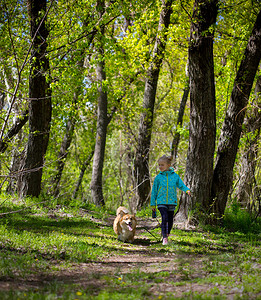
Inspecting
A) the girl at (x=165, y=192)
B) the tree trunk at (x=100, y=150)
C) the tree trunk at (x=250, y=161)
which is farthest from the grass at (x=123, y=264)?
the tree trunk at (x=100, y=150)

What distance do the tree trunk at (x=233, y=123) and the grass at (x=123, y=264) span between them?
1033 millimetres

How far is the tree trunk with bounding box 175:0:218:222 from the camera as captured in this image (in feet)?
29.3

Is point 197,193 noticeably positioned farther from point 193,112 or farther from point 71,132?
point 71,132

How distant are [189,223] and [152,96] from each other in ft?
24.9

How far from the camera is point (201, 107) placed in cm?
903

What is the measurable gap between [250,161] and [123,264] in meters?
6.51

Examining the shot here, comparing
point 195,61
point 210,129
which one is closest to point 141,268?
point 210,129

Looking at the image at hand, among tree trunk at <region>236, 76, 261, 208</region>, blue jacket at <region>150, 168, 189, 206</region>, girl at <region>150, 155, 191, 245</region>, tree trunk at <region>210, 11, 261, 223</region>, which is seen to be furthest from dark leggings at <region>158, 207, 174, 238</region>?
tree trunk at <region>236, 76, 261, 208</region>

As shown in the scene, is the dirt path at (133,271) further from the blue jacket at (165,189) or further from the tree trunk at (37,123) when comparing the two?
the tree trunk at (37,123)

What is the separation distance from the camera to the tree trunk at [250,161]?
397 inches

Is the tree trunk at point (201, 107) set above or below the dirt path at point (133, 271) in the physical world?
above

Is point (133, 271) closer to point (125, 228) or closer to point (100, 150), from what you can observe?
point (125, 228)

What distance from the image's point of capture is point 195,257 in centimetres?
609

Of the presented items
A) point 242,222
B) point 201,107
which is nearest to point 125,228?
point 242,222
